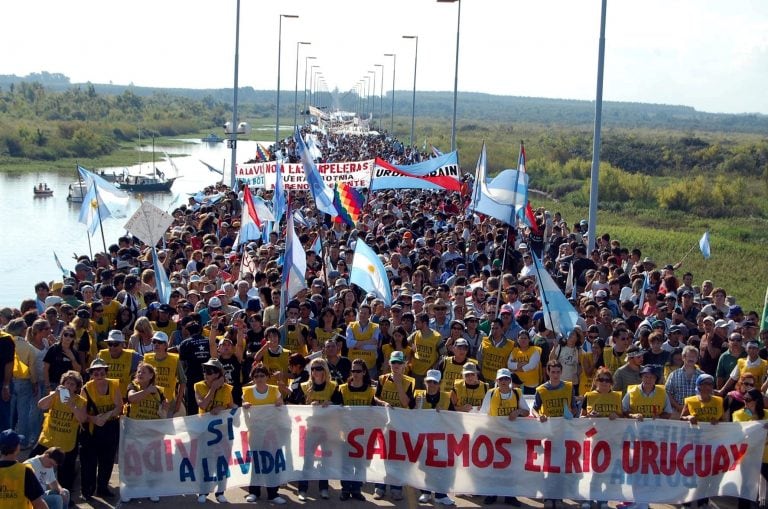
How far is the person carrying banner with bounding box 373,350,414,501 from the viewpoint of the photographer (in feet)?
30.8

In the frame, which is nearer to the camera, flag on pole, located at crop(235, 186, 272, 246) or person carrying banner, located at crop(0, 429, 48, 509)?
person carrying banner, located at crop(0, 429, 48, 509)

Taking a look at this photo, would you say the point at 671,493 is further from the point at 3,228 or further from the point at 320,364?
the point at 3,228

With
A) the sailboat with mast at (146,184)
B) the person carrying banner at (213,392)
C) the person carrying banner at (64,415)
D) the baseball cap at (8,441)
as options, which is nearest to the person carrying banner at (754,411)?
the person carrying banner at (213,392)

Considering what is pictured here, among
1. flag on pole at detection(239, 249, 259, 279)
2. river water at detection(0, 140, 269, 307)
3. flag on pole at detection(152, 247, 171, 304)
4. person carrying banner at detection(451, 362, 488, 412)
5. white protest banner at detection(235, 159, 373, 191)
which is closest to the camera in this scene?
person carrying banner at detection(451, 362, 488, 412)

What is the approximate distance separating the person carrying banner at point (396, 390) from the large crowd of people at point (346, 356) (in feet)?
0.04

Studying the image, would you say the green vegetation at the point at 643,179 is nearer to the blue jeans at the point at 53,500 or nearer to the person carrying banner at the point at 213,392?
the person carrying banner at the point at 213,392

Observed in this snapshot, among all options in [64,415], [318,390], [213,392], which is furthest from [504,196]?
[64,415]

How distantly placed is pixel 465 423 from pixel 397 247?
27.1 ft

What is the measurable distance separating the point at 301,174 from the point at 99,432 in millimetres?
14763

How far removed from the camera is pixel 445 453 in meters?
9.28

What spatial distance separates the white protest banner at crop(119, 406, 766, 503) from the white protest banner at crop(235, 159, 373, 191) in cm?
1401

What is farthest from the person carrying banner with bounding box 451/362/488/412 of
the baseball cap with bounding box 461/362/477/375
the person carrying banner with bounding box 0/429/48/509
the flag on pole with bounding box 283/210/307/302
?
the person carrying banner with bounding box 0/429/48/509

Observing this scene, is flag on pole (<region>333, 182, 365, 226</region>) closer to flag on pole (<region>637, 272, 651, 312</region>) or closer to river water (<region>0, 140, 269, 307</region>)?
flag on pole (<region>637, 272, 651, 312</region>)

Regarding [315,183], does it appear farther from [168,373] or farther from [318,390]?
[318,390]
